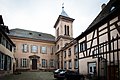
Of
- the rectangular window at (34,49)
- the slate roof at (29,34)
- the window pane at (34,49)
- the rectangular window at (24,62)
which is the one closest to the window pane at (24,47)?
the rectangular window at (34,49)

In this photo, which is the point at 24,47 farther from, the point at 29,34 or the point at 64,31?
the point at 64,31

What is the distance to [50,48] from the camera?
141 feet

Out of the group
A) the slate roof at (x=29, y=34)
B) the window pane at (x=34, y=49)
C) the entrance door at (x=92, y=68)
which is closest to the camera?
the entrance door at (x=92, y=68)

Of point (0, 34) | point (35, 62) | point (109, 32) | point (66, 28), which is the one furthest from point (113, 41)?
point (35, 62)

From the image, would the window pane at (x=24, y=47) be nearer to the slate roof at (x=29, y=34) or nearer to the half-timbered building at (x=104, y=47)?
the slate roof at (x=29, y=34)

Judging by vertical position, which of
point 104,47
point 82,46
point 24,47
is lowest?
point 104,47

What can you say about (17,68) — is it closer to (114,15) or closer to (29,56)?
(29,56)

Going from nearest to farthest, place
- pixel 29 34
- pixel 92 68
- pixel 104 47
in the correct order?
pixel 104 47 < pixel 92 68 < pixel 29 34

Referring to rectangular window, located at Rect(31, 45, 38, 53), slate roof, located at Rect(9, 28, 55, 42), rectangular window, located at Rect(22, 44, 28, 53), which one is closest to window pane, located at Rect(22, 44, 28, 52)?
rectangular window, located at Rect(22, 44, 28, 53)

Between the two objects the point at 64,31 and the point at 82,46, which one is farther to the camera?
the point at 64,31

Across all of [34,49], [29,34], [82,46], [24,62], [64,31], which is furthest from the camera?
[29,34]

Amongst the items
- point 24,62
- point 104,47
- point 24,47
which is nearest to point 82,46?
point 104,47

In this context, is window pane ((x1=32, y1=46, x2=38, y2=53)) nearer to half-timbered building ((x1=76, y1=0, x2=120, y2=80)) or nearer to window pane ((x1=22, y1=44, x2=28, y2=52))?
window pane ((x1=22, y1=44, x2=28, y2=52))

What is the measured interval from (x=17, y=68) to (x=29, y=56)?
13.2 ft
